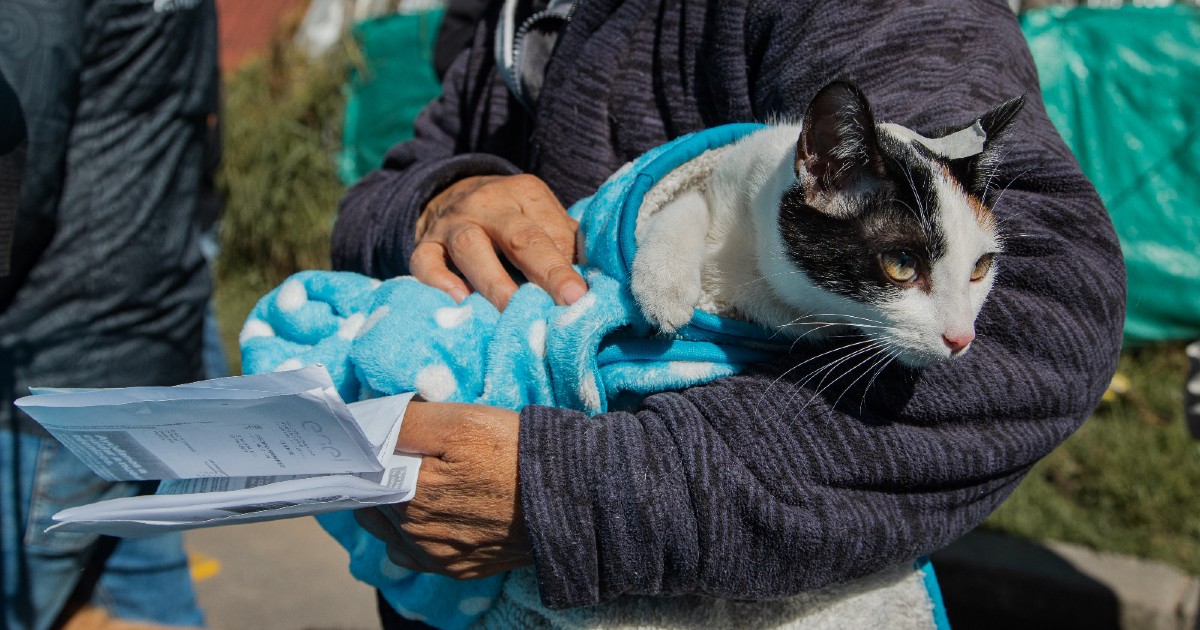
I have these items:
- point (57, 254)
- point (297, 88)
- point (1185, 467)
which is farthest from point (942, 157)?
point (297, 88)

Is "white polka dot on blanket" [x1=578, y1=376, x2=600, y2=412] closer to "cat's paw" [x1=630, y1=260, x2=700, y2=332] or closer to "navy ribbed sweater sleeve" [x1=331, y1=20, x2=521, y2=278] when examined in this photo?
"cat's paw" [x1=630, y1=260, x2=700, y2=332]

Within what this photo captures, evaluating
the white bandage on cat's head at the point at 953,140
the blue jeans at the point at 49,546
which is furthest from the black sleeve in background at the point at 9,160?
the white bandage on cat's head at the point at 953,140

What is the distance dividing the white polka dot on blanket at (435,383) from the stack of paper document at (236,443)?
76mm

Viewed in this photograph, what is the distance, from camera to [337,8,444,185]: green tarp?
5016mm

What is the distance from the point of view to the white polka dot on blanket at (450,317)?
3.88 feet

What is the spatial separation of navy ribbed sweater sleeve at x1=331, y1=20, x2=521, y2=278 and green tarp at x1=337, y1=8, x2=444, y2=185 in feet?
10.6

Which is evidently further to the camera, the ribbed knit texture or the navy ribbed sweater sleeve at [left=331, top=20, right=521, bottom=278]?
the navy ribbed sweater sleeve at [left=331, top=20, right=521, bottom=278]

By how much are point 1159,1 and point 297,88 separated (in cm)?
493

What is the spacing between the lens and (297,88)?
19.6 feet

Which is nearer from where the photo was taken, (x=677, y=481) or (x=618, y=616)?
(x=677, y=481)

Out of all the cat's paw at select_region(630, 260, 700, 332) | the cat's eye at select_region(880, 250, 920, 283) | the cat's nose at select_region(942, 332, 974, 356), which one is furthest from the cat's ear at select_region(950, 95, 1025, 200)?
the cat's paw at select_region(630, 260, 700, 332)

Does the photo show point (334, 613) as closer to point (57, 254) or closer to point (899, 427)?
point (57, 254)

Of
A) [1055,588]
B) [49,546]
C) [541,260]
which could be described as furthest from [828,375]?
[1055,588]

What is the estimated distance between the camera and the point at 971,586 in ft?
9.57
